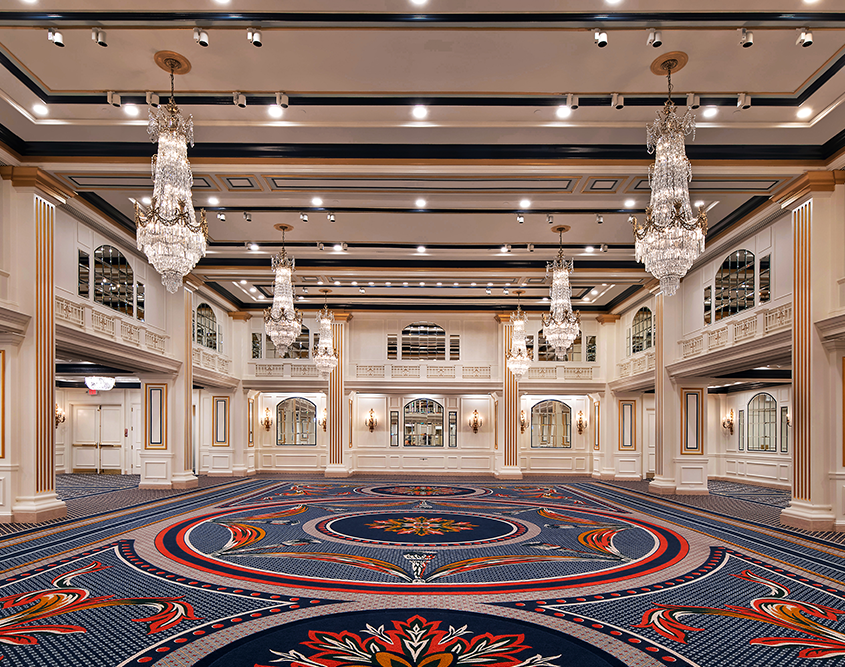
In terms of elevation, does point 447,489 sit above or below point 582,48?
below

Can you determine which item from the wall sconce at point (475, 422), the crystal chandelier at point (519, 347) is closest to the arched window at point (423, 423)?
the wall sconce at point (475, 422)

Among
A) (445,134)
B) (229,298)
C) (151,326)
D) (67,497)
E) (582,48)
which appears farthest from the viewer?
(229,298)

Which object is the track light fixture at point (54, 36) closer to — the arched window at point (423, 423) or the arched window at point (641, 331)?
the arched window at point (641, 331)

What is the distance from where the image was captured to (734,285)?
454 inches

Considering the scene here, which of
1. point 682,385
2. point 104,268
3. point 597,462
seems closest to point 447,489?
point 682,385

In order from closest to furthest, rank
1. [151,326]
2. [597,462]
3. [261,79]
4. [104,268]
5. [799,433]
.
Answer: [261,79] → [799,433] → [104,268] → [151,326] → [597,462]

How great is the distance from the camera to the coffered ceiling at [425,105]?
18.6ft

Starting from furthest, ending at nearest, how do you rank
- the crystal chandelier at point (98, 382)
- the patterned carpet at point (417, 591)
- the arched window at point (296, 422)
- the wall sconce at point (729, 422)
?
the arched window at point (296, 422)
the wall sconce at point (729, 422)
the crystal chandelier at point (98, 382)
the patterned carpet at point (417, 591)

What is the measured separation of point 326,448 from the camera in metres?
19.1

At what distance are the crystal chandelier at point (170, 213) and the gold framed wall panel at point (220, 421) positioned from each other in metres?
12.5

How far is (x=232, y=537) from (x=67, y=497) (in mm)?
6563

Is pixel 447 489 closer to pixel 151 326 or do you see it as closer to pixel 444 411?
pixel 444 411

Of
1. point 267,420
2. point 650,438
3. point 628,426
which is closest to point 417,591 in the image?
point 628,426

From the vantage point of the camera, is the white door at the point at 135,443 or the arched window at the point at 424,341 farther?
the white door at the point at 135,443
